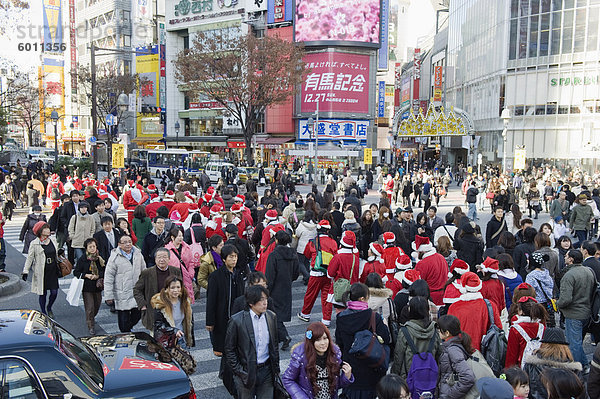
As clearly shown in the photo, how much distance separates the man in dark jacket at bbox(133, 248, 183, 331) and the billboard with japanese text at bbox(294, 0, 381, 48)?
48686 millimetres

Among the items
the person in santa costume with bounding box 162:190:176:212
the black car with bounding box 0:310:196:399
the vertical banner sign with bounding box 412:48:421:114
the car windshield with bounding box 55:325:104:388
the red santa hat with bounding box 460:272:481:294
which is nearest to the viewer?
the black car with bounding box 0:310:196:399

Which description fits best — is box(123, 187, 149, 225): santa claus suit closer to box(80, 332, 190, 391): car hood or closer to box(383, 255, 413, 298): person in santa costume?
box(383, 255, 413, 298): person in santa costume

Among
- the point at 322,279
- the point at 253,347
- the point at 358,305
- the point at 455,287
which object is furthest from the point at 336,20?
the point at 253,347

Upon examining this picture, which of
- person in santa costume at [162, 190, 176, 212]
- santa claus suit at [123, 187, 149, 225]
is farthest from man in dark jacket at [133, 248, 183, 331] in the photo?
santa claus suit at [123, 187, 149, 225]

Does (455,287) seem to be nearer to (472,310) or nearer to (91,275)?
(472,310)

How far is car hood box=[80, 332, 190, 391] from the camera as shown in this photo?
4312mm

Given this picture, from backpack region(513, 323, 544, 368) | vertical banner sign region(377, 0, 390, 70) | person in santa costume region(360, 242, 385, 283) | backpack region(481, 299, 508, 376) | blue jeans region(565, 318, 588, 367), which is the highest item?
vertical banner sign region(377, 0, 390, 70)

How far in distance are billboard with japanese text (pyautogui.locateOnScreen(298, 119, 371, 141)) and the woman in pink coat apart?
44.4 meters

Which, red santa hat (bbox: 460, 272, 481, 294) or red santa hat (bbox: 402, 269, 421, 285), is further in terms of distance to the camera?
red santa hat (bbox: 402, 269, 421, 285)

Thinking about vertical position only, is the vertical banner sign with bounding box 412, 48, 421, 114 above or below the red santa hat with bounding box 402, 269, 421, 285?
above

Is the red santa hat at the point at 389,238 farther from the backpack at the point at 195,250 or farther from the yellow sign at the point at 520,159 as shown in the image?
A: the yellow sign at the point at 520,159

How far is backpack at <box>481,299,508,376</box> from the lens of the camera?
5199 mm

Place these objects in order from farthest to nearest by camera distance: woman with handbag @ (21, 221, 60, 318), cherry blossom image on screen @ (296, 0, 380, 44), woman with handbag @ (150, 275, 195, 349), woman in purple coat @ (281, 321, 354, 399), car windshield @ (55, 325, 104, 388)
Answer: cherry blossom image on screen @ (296, 0, 380, 44), woman with handbag @ (21, 221, 60, 318), woman with handbag @ (150, 275, 195, 349), car windshield @ (55, 325, 104, 388), woman in purple coat @ (281, 321, 354, 399)

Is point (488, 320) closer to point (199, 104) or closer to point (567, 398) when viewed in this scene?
point (567, 398)
